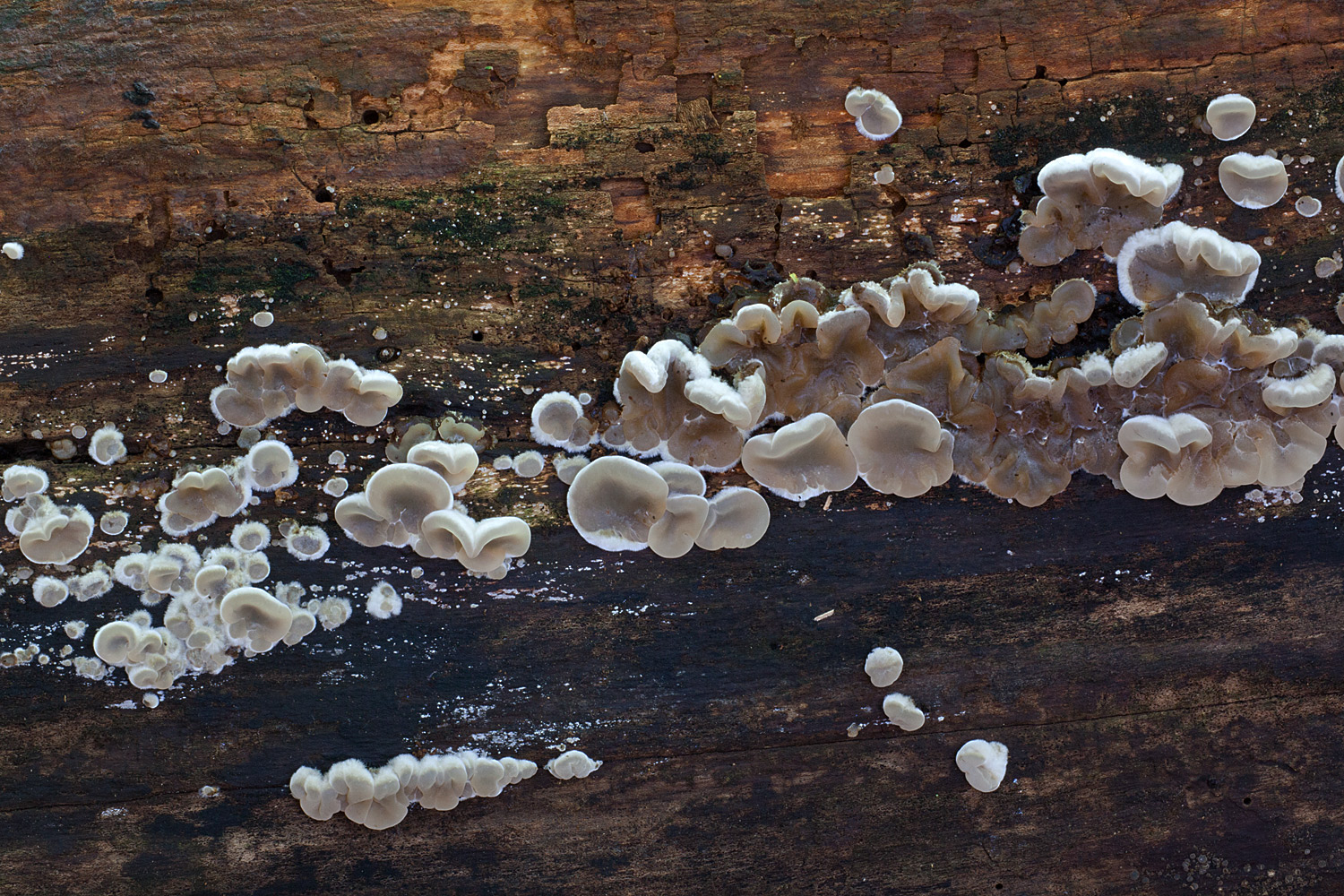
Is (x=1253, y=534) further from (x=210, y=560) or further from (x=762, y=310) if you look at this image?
(x=210, y=560)

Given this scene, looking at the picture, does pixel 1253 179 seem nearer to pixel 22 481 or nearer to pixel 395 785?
pixel 395 785

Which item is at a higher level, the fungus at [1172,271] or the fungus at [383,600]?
the fungus at [1172,271]

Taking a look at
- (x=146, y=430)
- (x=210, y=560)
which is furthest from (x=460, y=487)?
(x=146, y=430)

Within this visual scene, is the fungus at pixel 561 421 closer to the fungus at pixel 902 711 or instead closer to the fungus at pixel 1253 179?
the fungus at pixel 902 711

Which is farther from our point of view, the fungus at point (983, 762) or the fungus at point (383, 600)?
the fungus at point (983, 762)

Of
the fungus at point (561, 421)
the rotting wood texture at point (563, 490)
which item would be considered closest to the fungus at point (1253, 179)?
the rotting wood texture at point (563, 490)

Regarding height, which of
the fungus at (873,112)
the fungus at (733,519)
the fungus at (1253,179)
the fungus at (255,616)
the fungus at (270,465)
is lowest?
the fungus at (255,616)

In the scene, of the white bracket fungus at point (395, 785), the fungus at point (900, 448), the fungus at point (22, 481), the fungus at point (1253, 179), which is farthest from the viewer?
the white bracket fungus at point (395, 785)
